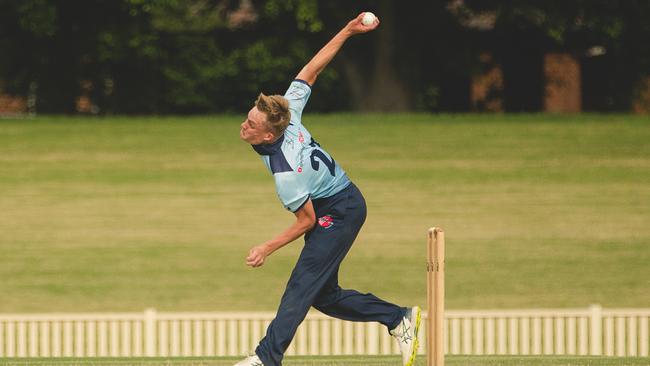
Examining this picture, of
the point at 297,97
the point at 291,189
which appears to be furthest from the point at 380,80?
the point at 291,189

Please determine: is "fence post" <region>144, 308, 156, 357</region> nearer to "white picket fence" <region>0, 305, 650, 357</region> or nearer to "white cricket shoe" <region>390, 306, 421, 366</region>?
"white picket fence" <region>0, 305, 650, 357</region>

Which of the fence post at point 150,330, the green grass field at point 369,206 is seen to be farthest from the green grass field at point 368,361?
the green grass field at point 369,206

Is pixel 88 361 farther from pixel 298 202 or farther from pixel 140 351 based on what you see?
pixel 140 351

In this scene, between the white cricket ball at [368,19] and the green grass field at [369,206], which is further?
the green grass field at [369,206]

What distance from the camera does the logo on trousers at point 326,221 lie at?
7.46m

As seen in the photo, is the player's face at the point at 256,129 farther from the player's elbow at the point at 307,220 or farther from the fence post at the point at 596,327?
the fence post at the point at 596,327

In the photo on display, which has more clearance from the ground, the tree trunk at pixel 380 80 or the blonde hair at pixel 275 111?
the blonde hair at pixel 275 111

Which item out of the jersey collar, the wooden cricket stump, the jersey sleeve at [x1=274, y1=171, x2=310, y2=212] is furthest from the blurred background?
the wooden cricket stump

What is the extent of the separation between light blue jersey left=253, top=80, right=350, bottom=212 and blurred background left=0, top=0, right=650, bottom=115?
16.9 metres

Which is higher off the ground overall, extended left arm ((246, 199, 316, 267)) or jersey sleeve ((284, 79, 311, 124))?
jersey sleeve ((284, 79, 311, 124))

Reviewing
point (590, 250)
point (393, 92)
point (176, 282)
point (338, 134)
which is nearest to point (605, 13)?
point (393, 92)

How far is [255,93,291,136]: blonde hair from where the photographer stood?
7191mm

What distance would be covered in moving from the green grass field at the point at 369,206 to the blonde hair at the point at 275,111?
8131mm

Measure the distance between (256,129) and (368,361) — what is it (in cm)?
203
